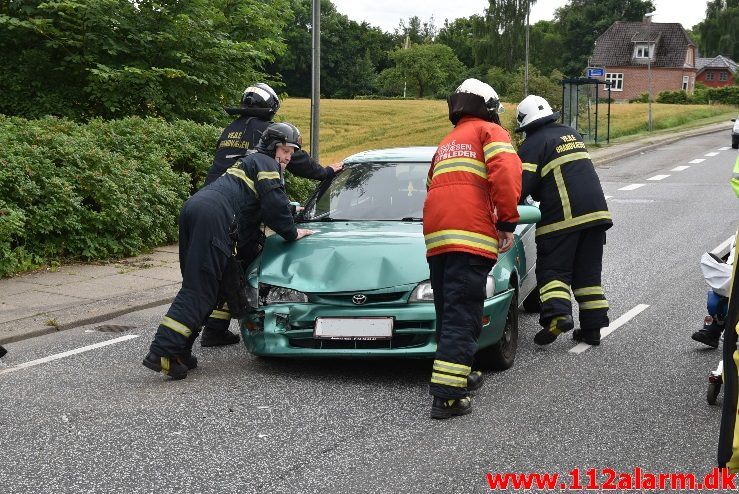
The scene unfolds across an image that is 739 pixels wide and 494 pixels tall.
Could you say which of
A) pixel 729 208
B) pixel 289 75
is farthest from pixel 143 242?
pixel 289 75

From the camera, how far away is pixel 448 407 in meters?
5.77

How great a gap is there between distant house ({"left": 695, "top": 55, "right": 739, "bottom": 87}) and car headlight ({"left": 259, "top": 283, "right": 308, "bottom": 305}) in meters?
117

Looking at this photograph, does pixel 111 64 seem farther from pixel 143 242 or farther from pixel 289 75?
pixel 289 75

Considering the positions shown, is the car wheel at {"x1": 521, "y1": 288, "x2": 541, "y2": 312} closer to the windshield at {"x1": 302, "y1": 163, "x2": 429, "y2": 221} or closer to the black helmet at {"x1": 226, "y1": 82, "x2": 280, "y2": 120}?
the windshield at {"x1": 302, "y1": 163, "x2": 429, "y2": 221}

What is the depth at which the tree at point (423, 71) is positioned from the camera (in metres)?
107

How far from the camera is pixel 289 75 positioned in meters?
101

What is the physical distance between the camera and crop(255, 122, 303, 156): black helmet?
705 cm

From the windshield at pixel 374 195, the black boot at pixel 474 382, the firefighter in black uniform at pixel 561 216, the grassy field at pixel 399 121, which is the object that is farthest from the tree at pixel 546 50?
the black boot at pixel 474 382

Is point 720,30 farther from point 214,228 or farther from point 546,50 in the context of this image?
point 214,228

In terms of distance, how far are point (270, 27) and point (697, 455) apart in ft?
44.1

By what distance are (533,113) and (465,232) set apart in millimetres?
1955

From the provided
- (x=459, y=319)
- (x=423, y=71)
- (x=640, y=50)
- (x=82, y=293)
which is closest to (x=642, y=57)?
(x=640, y=50)

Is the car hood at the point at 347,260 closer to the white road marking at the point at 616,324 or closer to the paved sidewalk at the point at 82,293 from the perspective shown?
the white road marking at the point at 616,324

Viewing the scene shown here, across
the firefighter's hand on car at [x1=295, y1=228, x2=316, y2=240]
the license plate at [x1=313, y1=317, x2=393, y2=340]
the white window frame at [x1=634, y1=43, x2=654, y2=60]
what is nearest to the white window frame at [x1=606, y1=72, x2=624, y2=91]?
the white window frame at [x1=634, y1=43, x2=654, y2=60]
